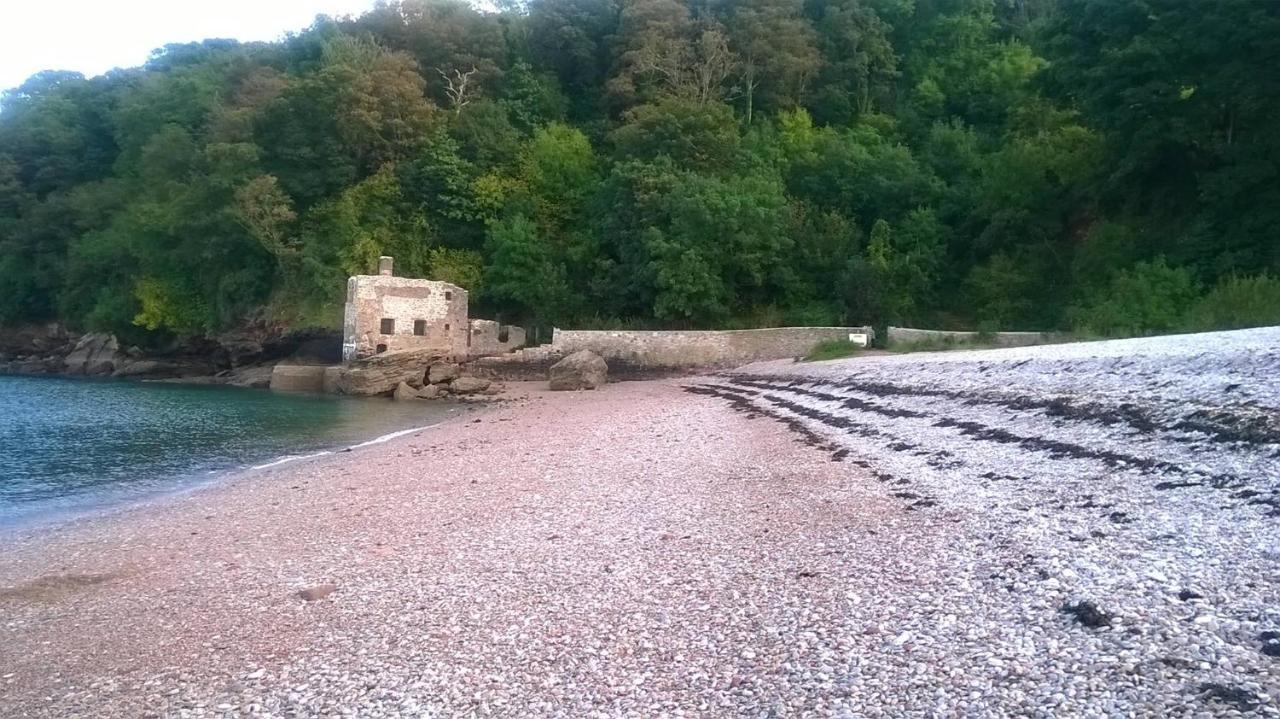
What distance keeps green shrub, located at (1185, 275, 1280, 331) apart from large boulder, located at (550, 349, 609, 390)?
18617mm

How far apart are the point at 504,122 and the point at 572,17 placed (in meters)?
12.3

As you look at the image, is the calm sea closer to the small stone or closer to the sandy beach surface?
the sandy beach surface

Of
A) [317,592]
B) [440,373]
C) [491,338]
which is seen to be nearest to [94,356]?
[491,338]

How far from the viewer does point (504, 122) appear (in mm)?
47031

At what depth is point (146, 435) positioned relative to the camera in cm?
1977

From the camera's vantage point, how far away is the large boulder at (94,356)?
47.3 m

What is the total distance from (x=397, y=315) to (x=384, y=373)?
445 cm

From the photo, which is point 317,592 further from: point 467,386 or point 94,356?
point 94,356

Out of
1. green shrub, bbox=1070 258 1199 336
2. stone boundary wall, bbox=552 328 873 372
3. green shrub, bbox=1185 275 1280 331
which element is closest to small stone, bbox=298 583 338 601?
green shrub, bbox=1185 275 1280 331

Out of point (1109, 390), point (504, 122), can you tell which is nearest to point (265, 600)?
point (1109, 390)

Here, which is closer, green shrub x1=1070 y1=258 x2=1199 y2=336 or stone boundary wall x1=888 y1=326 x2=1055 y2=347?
green shrub x1=1070 y1=258 x2=1199 y2=336

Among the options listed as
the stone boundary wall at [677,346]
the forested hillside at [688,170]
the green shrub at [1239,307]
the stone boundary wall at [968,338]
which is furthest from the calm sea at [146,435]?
the green shrub at [1239,307]

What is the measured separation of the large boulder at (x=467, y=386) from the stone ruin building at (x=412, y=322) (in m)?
5.87

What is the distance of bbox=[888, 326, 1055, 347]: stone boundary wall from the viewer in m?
24.8
